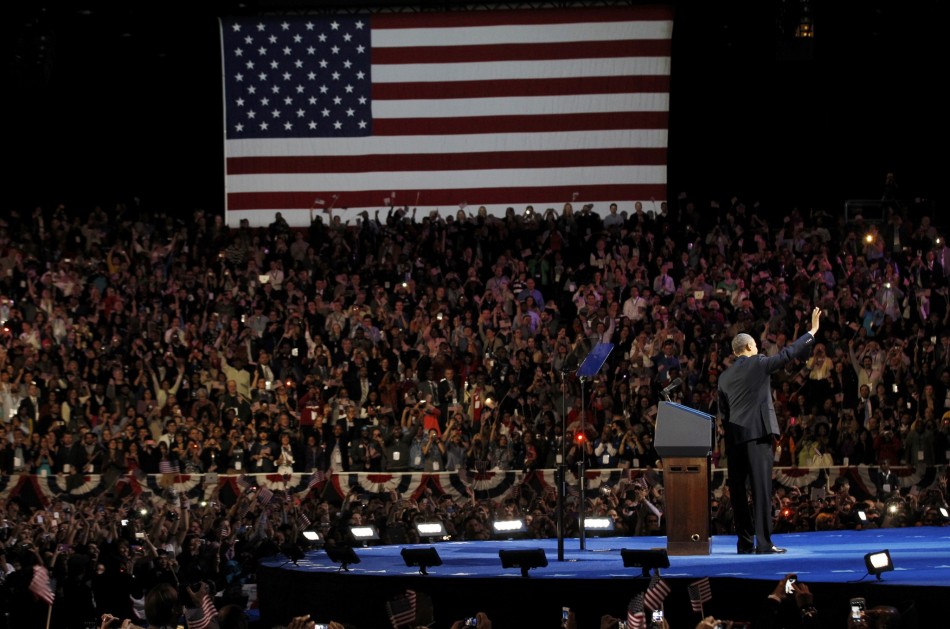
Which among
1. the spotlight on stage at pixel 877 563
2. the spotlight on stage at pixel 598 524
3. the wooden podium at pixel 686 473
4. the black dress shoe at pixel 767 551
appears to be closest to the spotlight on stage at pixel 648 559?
the spotlight on stage at pixel 877 563

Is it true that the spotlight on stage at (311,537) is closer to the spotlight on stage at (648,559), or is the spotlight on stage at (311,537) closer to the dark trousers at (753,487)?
the dark trousers at (753,487)

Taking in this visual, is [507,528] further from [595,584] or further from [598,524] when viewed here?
[595,584]

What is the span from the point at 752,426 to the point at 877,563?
2137 millimetres

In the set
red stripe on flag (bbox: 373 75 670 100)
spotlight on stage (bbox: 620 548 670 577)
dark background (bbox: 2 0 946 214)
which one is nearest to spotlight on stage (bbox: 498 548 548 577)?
spotlight on stage (bbox: 620 548 670 577)

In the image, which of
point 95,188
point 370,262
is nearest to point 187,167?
point 95,188

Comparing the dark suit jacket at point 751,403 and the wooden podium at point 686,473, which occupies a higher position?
the dark suit jacket at point 751,403

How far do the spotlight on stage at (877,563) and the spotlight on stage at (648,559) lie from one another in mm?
1239

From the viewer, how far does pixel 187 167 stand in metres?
33.1

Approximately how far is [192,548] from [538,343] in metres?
7.89

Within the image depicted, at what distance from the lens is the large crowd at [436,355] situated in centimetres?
1909

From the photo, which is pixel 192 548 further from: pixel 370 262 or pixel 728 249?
pixel 728 249

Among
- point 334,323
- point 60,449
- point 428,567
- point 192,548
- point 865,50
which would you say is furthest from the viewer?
point 865,50

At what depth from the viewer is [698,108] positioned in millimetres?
32062

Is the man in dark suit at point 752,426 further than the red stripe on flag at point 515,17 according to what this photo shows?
No
